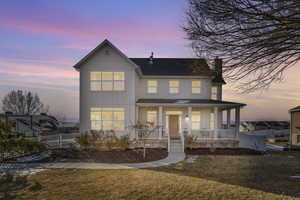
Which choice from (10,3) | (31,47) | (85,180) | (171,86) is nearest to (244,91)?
(85,180)

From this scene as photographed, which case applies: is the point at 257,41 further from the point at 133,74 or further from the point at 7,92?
the point at 7,92

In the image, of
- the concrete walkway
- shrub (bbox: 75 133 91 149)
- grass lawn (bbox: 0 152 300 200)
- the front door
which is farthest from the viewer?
the front door

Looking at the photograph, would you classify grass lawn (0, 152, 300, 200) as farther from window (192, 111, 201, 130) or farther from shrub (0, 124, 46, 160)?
window (192, 111, 201, 130)

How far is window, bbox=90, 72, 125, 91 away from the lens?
14236 millimetres

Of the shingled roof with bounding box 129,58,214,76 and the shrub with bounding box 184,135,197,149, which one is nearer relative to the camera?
the shrub with bounding box 184,135,197,149

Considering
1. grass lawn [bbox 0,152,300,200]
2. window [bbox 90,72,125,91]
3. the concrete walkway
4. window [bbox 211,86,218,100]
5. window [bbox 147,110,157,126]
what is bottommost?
the concrete walkway

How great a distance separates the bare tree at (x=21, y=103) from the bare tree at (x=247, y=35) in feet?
158

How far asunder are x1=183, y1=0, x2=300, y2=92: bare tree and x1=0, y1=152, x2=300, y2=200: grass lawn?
309cm

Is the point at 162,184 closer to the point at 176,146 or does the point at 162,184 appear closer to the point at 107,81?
the point at 176,146

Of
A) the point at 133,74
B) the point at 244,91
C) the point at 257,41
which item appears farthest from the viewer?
the point at 133,74

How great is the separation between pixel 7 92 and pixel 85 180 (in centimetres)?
4778

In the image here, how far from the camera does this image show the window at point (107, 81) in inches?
560

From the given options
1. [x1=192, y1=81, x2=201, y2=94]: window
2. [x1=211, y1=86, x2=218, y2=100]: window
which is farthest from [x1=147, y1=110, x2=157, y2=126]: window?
[x1=211, y1=86, x2=218, y2=100]: window

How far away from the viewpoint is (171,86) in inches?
647
